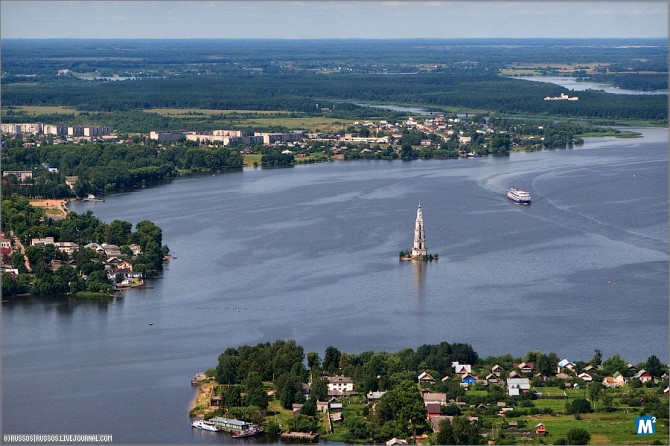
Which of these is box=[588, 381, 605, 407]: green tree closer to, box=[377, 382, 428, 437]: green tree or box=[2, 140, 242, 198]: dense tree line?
box=[377, 382, 428, 437]: green tree

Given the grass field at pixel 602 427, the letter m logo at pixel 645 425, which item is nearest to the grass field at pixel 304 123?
the grass field at pixel 602 427

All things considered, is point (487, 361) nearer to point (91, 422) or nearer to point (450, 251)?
point (91, 422)

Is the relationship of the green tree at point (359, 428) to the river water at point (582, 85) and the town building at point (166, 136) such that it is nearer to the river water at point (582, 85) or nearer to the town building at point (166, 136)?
the town building at point (166, 136)

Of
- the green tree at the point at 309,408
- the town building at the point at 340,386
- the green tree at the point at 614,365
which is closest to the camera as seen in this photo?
the green tree at the point at 309,408

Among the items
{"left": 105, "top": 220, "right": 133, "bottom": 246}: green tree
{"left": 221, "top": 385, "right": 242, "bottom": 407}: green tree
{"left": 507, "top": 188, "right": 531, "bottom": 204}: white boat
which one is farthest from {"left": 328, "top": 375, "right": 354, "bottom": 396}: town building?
{"left": 507, "top": 188, "right": 531, "bottom": 204}: white boat

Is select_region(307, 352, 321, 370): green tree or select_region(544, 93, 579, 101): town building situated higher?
select_region(544, 93, 579, 101): town building

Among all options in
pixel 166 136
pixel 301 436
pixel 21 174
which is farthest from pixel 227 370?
pixel 166 136

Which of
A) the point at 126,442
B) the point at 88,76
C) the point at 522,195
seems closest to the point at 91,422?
the point at 126,442
